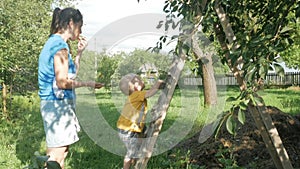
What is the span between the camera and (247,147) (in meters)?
5.09

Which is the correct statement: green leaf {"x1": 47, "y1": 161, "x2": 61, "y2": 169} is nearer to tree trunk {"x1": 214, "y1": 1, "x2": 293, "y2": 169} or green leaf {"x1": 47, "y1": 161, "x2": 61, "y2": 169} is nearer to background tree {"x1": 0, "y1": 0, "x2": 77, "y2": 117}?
tree trunk {"x1": 214, "y1": 1, "x2": 293, "y2": 169}

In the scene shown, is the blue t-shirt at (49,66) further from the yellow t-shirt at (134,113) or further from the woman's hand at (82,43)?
the yellow t-shirt at (134,113)

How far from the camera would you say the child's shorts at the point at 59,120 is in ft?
10.9

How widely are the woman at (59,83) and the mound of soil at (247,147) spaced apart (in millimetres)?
1838

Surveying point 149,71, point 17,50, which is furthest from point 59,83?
point 17,50

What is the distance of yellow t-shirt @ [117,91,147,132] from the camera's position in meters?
4.22

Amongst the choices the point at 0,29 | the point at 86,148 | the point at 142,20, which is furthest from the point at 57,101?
the point at 0,29

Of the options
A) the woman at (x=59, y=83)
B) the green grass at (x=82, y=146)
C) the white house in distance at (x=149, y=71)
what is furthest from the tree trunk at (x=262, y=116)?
the woman at (x=59, y=83)

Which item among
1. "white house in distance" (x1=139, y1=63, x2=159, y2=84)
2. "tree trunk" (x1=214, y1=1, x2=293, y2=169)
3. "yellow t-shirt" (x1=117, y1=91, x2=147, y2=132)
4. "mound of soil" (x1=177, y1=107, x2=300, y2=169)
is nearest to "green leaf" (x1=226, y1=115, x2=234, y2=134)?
"tree trunk" (x1=214, y1=1, x2=293, y2=169)

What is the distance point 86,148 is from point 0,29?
3113 millimetres

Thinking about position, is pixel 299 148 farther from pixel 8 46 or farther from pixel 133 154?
pixel 8 46

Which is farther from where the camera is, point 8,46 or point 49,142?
point 8,46

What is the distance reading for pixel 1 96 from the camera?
8102 millimetres

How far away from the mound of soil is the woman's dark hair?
2200 millimetres
